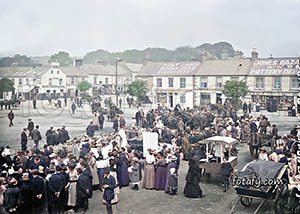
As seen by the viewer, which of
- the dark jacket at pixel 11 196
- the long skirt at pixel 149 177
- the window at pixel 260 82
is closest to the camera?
the dark jacket at pixel 11 196

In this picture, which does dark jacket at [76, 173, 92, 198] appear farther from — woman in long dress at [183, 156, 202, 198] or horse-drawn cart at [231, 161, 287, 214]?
horse-drawn cart at [231, 161, 287, 214]

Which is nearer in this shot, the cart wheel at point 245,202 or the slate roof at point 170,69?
the cart wheel at point 245,202

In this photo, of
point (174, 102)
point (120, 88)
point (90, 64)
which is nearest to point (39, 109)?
point (90, 64)

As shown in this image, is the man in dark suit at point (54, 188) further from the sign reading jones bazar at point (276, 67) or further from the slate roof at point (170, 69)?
the sign reading jones bazar at point (276, 67)

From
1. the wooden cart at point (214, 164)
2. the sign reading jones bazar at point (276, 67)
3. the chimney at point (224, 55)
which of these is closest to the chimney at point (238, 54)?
the chimney at point (224, 55)

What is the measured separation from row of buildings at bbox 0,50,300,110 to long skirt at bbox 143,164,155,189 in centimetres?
639

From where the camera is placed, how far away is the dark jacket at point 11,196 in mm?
6805

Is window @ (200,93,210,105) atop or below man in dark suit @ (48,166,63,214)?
atop

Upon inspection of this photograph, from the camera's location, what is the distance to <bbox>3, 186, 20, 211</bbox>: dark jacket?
680 cm

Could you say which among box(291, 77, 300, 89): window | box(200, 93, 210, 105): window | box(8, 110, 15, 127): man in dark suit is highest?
box(291, 77, 300, 89): window

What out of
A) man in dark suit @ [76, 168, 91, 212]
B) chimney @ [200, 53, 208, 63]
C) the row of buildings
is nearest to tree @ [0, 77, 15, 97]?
the row of buildings

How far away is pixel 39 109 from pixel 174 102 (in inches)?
280

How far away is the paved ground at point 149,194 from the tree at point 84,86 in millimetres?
1456

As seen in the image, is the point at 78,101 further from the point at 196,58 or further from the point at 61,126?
the point at 196,58
